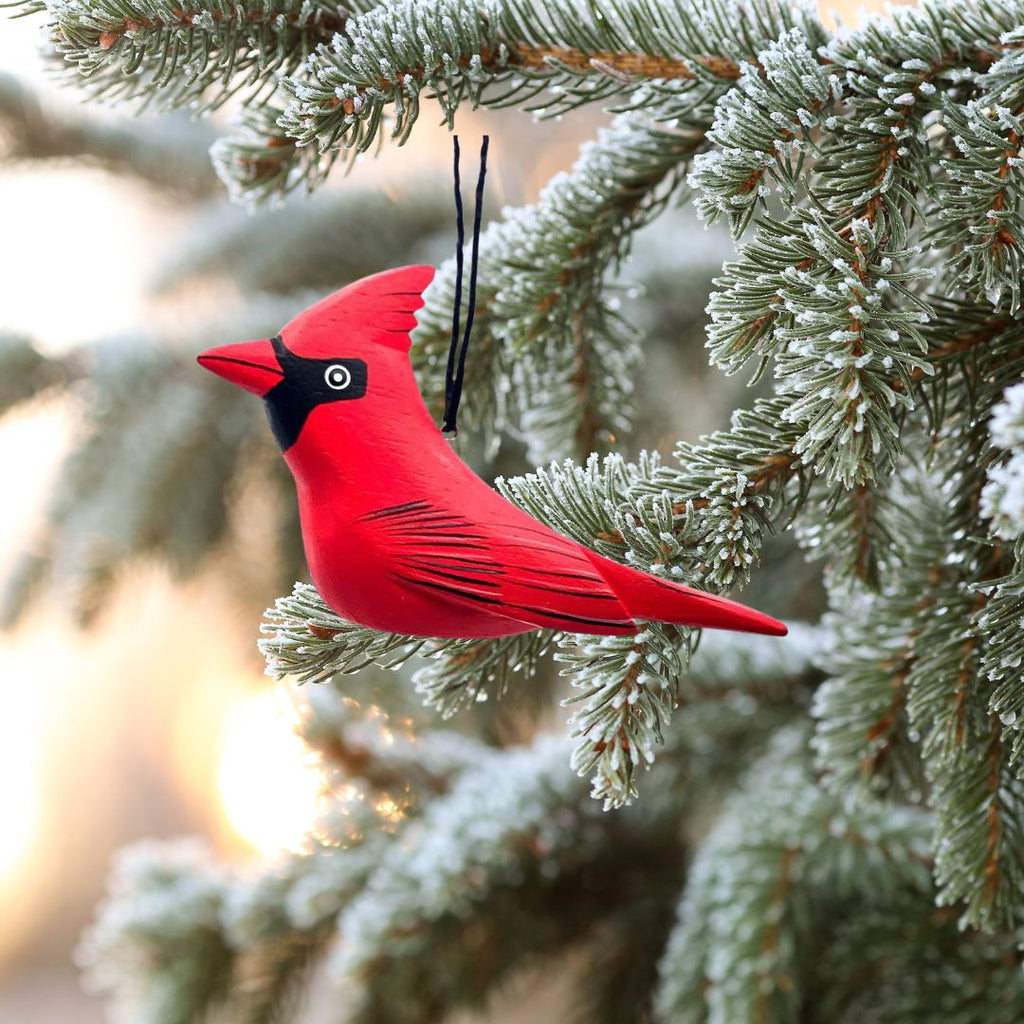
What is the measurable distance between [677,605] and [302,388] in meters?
0.12

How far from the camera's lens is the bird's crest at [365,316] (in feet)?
1.01

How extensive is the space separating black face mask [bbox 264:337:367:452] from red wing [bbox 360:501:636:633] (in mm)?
36

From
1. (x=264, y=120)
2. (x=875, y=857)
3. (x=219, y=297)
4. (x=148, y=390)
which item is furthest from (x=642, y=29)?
(x=219, y=297)

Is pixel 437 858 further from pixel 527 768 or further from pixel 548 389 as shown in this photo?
pixel 548 389

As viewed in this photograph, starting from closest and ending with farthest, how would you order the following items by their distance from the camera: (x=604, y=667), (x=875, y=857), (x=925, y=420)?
(x=604, y=667) < (x=925, y=420) < (x=875, y=857)

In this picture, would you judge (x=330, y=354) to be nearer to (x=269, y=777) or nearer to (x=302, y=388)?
(x=302, y=388)

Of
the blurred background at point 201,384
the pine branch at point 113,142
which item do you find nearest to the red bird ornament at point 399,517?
the blurred background at point 201,384

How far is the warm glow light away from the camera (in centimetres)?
66

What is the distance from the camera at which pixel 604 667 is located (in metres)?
0.31

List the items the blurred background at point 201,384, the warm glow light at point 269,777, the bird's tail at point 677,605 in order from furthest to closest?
the blurred background at point 201,384, the warm glow light at point 269,777, the bird's tail at point 677,605

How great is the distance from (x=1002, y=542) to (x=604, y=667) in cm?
15

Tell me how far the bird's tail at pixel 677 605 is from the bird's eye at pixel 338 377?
0.09 meters

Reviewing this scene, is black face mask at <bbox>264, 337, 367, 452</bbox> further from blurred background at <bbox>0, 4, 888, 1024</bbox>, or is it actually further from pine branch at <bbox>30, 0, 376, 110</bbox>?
blurred background at <bbox>0, 4, 888, 1024</bbox>

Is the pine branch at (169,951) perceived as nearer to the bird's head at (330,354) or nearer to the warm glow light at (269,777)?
the warm glow light at (269,777)
